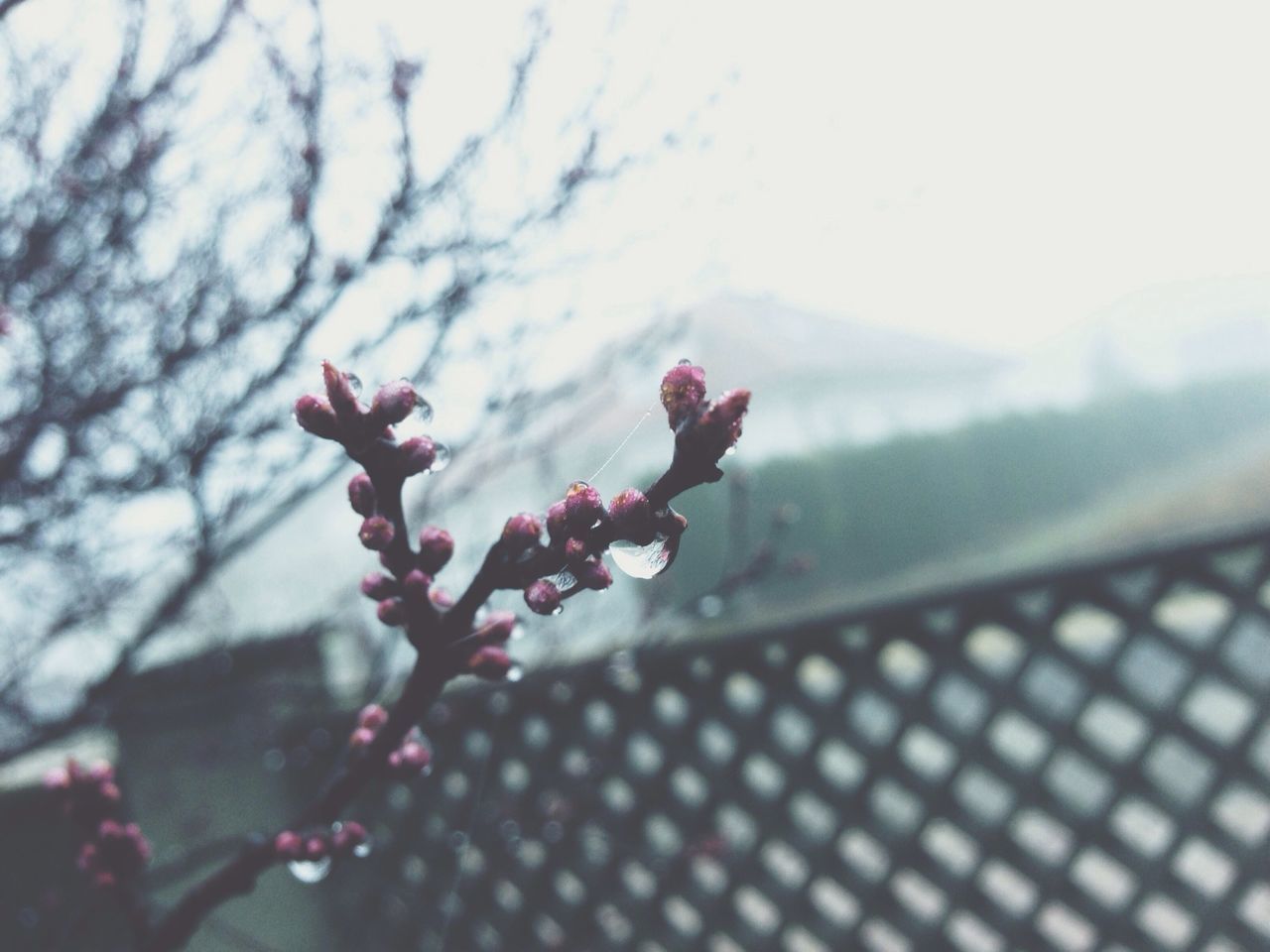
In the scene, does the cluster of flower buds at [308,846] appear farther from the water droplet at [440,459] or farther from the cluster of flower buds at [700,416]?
the cluster of flower buds at [700,416]

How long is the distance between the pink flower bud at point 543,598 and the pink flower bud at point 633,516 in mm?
68

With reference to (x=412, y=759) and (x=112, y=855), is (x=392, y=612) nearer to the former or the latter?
(x=412, y=759)

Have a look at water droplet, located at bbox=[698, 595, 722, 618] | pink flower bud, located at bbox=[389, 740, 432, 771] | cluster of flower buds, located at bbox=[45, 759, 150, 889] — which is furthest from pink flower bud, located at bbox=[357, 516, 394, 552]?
water droplet, located at bbox=[698, 595, 722, 618]

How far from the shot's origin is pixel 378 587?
2.15ft

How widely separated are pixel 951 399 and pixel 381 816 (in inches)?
755

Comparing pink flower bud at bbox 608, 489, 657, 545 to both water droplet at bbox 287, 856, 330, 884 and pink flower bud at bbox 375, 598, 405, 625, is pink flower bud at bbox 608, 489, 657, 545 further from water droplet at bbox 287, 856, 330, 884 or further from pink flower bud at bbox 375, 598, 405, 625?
water droplet at bbox 287, 856, 330, 884

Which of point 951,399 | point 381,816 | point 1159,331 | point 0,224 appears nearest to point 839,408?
point 951,399

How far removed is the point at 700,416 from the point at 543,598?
159 mm

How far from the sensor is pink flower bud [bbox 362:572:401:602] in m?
0.65

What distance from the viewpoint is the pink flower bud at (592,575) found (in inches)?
21.6

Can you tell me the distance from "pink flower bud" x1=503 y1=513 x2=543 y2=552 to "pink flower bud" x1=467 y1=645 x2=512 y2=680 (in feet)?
0.40

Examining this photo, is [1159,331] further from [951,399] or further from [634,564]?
[634,564]

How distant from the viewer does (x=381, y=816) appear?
116 inches

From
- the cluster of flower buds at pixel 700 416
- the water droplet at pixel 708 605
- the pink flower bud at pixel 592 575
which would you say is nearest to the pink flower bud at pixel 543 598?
the pink flower bud at pixel 592 575
